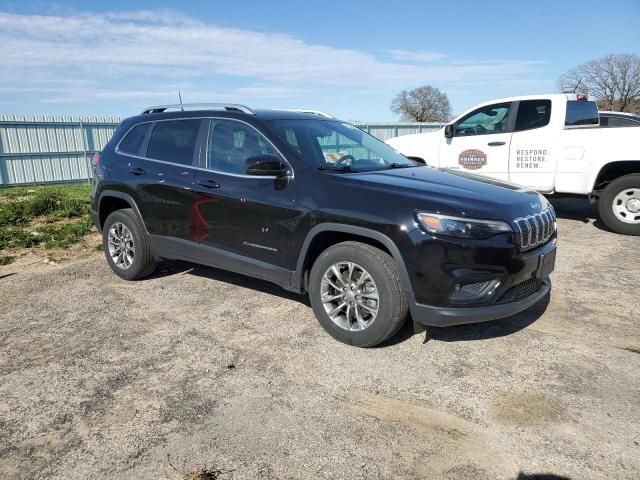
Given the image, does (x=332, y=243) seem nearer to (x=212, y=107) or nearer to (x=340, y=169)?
(x=340, y=169)

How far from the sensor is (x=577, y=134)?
739cm

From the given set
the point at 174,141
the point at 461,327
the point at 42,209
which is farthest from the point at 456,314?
the point at 42,209

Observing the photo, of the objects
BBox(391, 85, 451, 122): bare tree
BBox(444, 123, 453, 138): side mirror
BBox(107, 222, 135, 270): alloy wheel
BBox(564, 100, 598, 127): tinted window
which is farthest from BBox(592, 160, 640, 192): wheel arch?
BBox(391, 85, 451, 122): bare tree

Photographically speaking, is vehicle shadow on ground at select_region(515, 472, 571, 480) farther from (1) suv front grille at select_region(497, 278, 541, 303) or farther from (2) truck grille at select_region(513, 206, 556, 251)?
(2) truck grille at select_region(513, 206, 556, 251)

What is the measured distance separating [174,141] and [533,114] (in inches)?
230

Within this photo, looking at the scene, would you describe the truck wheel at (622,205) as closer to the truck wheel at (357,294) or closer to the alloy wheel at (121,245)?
the truck wheel at (357,294)

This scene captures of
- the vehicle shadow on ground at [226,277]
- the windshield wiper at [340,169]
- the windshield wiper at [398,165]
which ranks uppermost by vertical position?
the windshield wiper at [340,169]

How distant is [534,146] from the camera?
7.76m

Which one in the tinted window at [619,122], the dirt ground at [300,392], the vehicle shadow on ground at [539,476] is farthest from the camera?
the tinted window at [619,122]

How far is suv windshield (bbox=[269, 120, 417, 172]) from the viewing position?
4.12m

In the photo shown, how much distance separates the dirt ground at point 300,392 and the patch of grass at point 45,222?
267cm

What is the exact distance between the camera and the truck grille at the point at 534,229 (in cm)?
342

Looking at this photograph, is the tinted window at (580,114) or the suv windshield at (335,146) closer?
the suv windshield at (335,146)

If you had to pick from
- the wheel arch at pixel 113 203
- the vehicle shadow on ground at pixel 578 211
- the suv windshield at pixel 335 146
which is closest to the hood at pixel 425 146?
the vehicle shadow on ground at pixel 578 211
